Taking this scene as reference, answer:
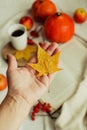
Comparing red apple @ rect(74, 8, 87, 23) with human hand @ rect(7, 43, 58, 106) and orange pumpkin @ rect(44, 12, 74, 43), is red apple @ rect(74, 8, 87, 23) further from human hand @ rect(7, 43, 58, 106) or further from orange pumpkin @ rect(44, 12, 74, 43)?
human hand @ rect(7, 43, 58, 106)

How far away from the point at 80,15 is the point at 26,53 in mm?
276

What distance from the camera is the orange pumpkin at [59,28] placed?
3.40 ft

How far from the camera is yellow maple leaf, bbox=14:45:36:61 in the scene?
102cm

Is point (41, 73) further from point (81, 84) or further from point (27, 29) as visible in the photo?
point (27, 29)

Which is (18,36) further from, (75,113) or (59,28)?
(75,113)

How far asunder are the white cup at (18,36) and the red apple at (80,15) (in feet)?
0.76

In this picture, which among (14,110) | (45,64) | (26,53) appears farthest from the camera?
(26,53)

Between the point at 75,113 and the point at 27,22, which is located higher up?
the point at 27,22

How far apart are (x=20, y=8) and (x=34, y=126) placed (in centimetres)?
60

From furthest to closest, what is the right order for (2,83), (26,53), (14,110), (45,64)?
(26,53)
(2,83)
(45,64)
(14,110)

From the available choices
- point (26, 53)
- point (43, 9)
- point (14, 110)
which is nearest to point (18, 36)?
point (26, 53)

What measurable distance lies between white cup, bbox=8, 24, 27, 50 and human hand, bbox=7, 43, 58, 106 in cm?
26

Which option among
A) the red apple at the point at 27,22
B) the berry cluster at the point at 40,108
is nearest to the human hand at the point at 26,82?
the berry cluster at the point at 40,108

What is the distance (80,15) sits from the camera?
3.65 feet
